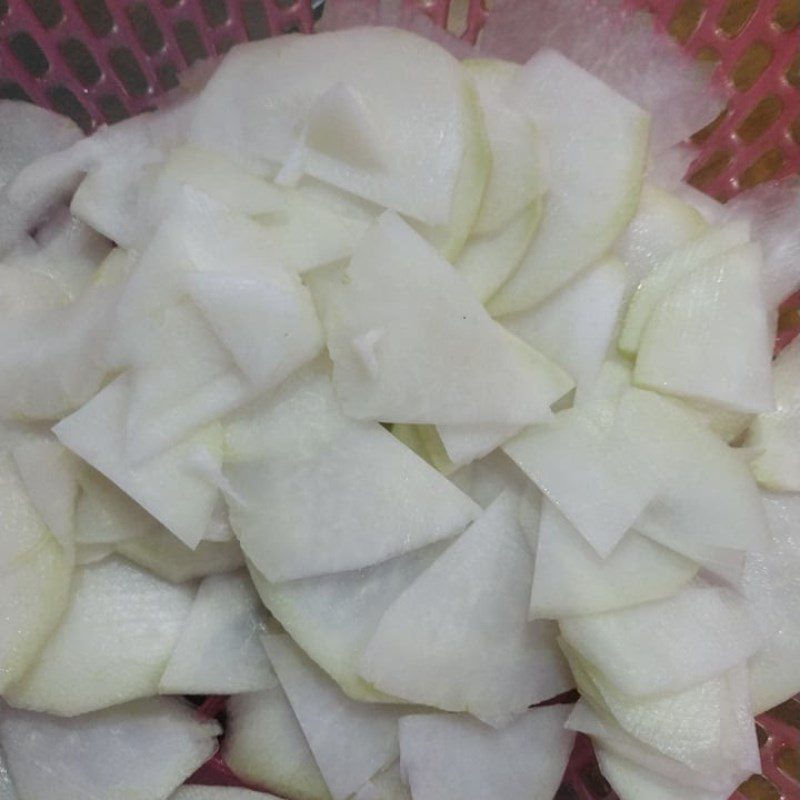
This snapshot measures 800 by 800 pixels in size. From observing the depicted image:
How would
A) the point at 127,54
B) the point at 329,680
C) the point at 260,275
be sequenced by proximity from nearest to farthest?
the point at 260,275
the point at 329,680
the point at 127,54

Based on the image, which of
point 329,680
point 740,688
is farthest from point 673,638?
point 329,680

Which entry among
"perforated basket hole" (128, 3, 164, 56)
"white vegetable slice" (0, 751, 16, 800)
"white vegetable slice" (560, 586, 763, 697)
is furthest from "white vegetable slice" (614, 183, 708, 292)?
"white vegetable slice" (0, 751, 16, 800)

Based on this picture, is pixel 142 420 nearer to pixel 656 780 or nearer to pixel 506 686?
pixel 506 686

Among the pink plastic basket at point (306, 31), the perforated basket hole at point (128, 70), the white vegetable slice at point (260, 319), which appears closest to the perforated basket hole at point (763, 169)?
the pink plastic basket at point (306, 31)

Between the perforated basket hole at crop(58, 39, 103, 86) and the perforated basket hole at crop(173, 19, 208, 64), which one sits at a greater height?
the perforated basket hole at crop(173, 19, 208, 64)

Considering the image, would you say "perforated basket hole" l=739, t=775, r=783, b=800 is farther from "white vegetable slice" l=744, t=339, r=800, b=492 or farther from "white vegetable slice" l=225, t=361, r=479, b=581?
"white vegetable slice" l=225, t=361, r=479, b=581

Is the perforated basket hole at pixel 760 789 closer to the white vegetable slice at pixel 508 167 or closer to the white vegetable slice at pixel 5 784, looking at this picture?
the white vegetable slice at pixel 508 167

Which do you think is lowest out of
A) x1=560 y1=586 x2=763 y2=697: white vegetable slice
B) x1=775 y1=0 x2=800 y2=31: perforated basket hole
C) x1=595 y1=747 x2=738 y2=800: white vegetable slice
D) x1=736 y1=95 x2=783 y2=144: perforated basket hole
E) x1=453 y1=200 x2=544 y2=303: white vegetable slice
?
x1=595 y1=747 x2=738 y2=800: white vegetable slice

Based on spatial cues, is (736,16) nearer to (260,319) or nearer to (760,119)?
(760,119)

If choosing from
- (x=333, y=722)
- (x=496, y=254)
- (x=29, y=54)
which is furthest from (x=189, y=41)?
(x=333, y=722)
